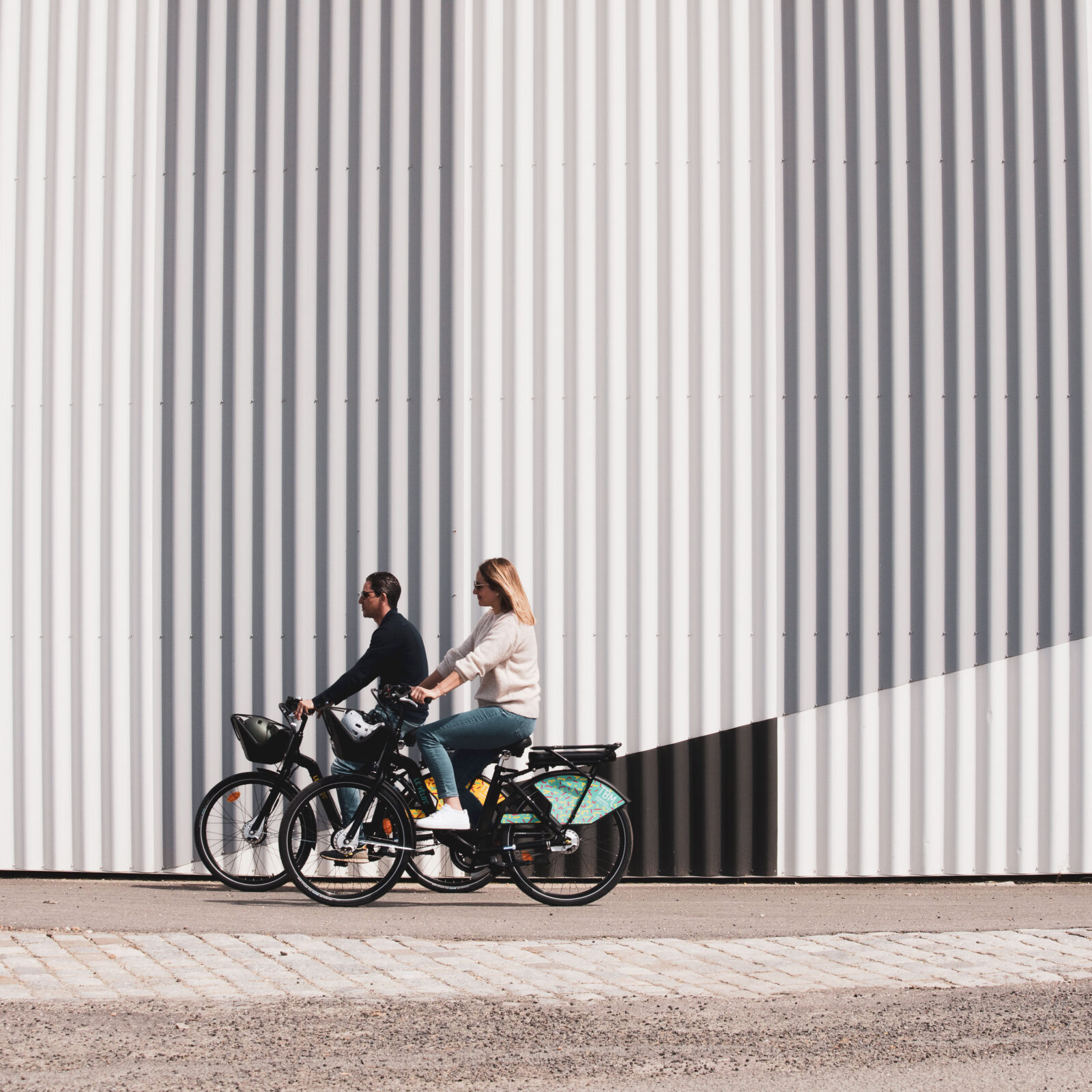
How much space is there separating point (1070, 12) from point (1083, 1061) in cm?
664

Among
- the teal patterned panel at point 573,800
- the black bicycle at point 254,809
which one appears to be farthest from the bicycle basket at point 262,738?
the teal patterned panel at point 573,800

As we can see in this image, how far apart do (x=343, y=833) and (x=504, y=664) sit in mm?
1224

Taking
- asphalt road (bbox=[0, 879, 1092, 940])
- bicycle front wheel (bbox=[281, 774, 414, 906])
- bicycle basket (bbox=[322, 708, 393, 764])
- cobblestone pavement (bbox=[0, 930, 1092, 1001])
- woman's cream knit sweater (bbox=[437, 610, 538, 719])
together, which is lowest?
asphalt road (bbox=[0, 879, 1092, 940])

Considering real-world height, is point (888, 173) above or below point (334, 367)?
above

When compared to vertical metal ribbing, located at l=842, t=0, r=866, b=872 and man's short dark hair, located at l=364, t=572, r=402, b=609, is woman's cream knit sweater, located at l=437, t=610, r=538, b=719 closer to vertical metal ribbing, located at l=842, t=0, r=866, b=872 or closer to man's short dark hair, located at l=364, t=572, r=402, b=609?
man's short dark hair, located at l=364, t=572, r=402, b=609

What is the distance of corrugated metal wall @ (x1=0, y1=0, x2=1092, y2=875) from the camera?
8.49 meters

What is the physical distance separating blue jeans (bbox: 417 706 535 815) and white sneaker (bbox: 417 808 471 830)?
0.09m

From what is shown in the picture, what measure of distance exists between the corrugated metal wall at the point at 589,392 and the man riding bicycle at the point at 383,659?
582 millimetres

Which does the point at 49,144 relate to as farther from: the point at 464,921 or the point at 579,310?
the point at 464,921

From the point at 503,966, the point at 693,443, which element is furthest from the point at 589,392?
the point at 503,966

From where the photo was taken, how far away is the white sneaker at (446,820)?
7.44 meters

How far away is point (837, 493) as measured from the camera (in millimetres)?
8602

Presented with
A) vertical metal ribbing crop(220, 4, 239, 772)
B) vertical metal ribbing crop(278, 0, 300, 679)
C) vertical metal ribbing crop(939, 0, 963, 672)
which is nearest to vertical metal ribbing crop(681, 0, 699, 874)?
vertical metal ribbing crop(939, 0, 963, 672)

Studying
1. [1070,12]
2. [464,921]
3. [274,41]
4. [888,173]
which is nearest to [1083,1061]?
[464,921]
